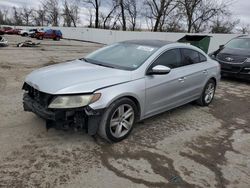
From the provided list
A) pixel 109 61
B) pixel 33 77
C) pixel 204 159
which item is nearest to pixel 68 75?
pixel 33 77

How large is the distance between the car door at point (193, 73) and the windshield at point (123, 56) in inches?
34.4

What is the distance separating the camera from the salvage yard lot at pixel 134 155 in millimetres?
2906

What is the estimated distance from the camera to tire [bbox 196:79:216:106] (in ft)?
18.6

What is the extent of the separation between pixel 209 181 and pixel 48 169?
1.91m

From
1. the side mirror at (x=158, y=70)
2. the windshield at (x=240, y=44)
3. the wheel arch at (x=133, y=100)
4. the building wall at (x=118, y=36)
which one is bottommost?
the wheel arch at (x=133, y=100)

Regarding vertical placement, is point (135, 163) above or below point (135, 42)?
below

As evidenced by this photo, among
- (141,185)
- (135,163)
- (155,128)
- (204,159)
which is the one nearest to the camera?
(141,185)

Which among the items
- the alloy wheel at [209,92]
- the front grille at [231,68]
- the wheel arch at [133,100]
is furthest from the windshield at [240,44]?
the wheel arch at [133,100]

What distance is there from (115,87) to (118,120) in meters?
0.51

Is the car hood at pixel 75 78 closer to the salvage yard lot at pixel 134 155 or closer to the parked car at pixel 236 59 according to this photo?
the salvage yard lot at pixel 134 155

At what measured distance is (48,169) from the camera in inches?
118

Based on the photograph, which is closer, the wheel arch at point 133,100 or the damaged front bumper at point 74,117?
the damaged front bumper at point 74,117

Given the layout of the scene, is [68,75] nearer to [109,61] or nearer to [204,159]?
[109,61]

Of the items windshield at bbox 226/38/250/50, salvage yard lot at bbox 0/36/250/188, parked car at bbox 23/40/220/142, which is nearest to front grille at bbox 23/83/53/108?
parked car at bbox 23/40/220/142
